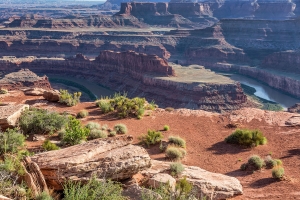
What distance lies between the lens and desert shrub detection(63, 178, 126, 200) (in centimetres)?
819

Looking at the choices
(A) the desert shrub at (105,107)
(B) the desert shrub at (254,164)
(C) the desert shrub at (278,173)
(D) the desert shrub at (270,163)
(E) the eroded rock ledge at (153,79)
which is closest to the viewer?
(C) the desert shrub at (278,173)

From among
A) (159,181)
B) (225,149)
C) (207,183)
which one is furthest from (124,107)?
(159,181)

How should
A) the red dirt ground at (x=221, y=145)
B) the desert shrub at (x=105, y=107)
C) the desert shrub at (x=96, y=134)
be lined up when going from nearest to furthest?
the red dirt ground at (x=221, y=145), the desert shrub at (x=96, y=134), the desert shrub at (x=105, y=107)

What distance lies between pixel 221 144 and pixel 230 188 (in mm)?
6383

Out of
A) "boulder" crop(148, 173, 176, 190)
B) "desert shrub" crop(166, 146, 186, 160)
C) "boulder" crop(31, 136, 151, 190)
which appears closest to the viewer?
"boulder" crop(31, 136, 151, 190)

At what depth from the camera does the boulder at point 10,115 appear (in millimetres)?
15383

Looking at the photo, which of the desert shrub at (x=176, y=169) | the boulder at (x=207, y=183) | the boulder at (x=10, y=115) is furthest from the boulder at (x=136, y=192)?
the boulder at (x=10, y=115)

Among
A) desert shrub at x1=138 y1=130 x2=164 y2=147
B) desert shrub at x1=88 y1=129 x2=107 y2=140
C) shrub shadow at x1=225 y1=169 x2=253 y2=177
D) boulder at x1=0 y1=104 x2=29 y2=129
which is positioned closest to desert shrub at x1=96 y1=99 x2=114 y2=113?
boulder at x1=0 y1=104 x2=29 y2=129

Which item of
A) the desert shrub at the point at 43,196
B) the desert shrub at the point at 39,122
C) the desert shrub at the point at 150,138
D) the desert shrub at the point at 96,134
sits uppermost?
the desert shrub at the point at 43,196

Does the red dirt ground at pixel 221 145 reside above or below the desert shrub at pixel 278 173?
below

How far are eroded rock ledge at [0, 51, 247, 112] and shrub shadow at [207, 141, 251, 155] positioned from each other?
41.2 meters

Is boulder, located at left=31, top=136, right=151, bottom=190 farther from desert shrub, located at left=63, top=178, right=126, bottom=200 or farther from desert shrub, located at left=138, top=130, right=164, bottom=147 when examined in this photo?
desert shrub, located at left=138, top=130, right=164, bottom=147

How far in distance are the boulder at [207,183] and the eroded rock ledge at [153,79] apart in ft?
154

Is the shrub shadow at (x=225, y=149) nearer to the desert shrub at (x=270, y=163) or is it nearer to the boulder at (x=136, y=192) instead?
the desert shrub at (x=270, y=163)
